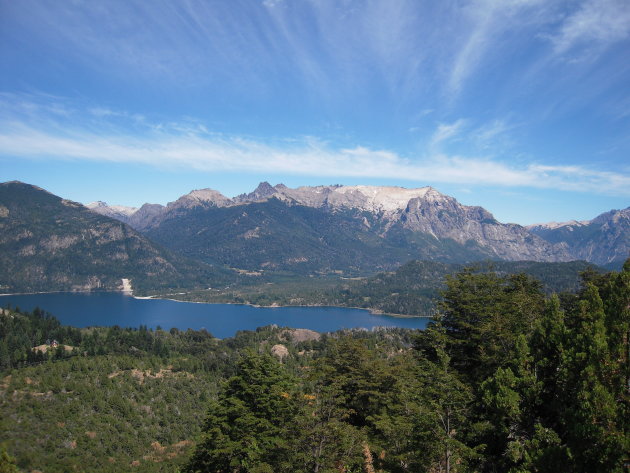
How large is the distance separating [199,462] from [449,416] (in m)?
26.2

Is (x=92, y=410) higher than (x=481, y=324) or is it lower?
lower

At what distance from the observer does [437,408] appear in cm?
2447

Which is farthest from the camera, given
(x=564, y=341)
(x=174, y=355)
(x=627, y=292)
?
(x=174, y=355)

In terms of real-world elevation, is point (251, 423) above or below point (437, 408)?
below

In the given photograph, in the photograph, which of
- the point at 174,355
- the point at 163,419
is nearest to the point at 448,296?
the point at 163,419

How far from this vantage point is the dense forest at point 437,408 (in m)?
18.6

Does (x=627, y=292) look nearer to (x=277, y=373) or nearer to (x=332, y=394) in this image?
(x=332, y=394)

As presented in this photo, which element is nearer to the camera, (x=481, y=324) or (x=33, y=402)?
(x=481, y=324)

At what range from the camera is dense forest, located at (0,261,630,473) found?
61.2ft

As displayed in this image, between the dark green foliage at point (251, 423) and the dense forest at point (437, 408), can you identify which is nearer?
the dense forest at point (437, 408)

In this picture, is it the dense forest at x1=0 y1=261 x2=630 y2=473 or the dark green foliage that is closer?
the dense forest at x1=0 y1=261 x2=630 y2=473

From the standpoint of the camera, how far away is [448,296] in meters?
42.5

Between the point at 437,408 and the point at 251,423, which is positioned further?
the point at 251,423

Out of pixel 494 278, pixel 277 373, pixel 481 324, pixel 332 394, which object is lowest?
pixel 277 373
